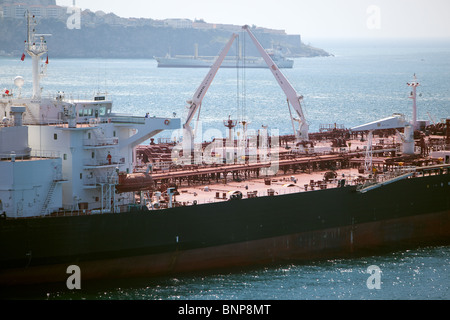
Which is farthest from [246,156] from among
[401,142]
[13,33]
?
[13,33]

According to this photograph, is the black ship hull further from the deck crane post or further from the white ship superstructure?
the deck crane post

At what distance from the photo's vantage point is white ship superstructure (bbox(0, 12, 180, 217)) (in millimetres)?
35938

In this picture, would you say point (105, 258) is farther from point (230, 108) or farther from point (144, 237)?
point (230, 108)

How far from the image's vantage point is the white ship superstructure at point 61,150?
35.9 metres

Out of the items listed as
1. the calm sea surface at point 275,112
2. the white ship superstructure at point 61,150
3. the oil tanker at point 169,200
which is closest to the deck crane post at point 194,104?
the oil tanker at point 169,200

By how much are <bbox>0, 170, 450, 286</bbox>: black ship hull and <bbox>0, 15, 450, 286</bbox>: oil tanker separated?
6 centimetres

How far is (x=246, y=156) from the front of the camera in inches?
2051

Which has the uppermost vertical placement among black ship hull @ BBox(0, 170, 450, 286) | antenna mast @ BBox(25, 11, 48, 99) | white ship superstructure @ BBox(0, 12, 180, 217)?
antenna mast @ BBox(25, 11, 48, 99)

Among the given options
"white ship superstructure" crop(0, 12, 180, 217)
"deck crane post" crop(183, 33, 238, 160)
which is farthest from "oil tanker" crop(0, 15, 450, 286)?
"deck crane post" crop(183, 33, 238, 160)

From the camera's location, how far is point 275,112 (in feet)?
360

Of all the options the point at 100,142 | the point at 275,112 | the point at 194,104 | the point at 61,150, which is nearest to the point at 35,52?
the point at 61,150

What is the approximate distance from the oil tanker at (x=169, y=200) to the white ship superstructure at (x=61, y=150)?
0.05m

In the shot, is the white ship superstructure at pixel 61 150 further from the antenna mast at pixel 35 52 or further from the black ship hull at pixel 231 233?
the black ship hull at pixel 231 233

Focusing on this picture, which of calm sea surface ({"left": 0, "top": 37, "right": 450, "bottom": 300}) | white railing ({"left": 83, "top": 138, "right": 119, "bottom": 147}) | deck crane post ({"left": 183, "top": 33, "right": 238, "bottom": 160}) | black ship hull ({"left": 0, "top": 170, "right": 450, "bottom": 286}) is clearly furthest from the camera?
deck crane post ({"left": 183, "top": 33, "right": 238, "bottom": 160})
